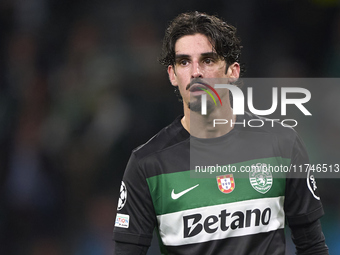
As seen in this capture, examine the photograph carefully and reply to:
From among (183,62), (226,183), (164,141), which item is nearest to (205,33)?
(183,62)

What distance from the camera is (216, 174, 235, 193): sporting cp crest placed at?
2.61 metres

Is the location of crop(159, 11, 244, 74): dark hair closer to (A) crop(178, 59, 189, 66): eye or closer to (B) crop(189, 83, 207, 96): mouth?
(A) crop(178, 59, 189, 66): eye

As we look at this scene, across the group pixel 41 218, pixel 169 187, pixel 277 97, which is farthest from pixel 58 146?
pixel 169 187

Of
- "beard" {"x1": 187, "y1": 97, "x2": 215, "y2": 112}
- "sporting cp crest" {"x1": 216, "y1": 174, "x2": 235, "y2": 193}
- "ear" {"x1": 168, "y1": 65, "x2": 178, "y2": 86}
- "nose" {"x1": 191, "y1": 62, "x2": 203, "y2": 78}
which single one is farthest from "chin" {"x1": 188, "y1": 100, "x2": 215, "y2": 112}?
"sporting cp crest" {"x1": 216, "y1": 174, "x2": 235, "y2": 193}

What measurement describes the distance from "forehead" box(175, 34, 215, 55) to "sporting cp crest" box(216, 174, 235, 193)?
0.69 meters

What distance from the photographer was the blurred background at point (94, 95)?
4859mm

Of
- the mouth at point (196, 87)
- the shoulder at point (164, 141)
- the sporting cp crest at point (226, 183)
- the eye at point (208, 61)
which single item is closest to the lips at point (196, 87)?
the mouth at point (196, 87)

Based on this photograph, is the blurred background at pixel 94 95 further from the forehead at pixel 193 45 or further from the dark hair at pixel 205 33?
the forehead at pixel 193 45

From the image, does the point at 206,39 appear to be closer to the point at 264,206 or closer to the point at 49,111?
the point at 264,206

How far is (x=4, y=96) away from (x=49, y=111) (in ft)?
1.64

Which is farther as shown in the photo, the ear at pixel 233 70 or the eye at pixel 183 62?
the ear at pixel 233 70

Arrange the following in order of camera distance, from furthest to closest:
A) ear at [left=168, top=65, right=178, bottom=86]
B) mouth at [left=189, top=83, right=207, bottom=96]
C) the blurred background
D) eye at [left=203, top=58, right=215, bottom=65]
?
the blurred background → ear at [left=168, top=65, right=178, bottom=86] → eye at [left=203, top=58, right=215, bottom=65] → mouth at [left=189, top=83, right=207, bottom=96]

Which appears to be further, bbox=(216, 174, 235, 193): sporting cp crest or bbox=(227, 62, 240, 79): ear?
bbox=(227, 62, 240, 79): ear

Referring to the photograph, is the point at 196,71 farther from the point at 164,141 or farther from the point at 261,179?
the point at 261,179
